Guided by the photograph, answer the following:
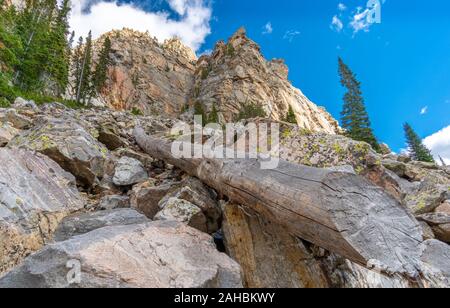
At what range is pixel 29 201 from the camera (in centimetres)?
454

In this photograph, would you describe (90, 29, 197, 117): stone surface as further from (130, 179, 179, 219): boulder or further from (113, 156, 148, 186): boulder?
(130, 179, 179, 219): boulder

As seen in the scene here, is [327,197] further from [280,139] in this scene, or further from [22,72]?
[22,72]

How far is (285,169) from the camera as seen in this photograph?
3.50 m

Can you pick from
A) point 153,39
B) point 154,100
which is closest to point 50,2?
point 154,100

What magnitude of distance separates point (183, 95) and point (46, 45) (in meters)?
47.7

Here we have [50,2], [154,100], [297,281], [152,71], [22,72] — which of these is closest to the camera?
[297,281]

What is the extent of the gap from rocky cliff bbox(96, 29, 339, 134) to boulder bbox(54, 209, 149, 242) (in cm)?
5846

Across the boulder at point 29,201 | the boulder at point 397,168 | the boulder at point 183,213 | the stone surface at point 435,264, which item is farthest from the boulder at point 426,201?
the boulder at point 29,201

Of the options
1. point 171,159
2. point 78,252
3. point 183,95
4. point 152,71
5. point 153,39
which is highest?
point 153,39

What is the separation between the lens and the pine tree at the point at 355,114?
38.2 metres

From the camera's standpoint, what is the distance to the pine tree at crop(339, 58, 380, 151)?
3822 centimetres

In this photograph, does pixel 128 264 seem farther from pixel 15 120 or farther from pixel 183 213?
pixel 15 120
